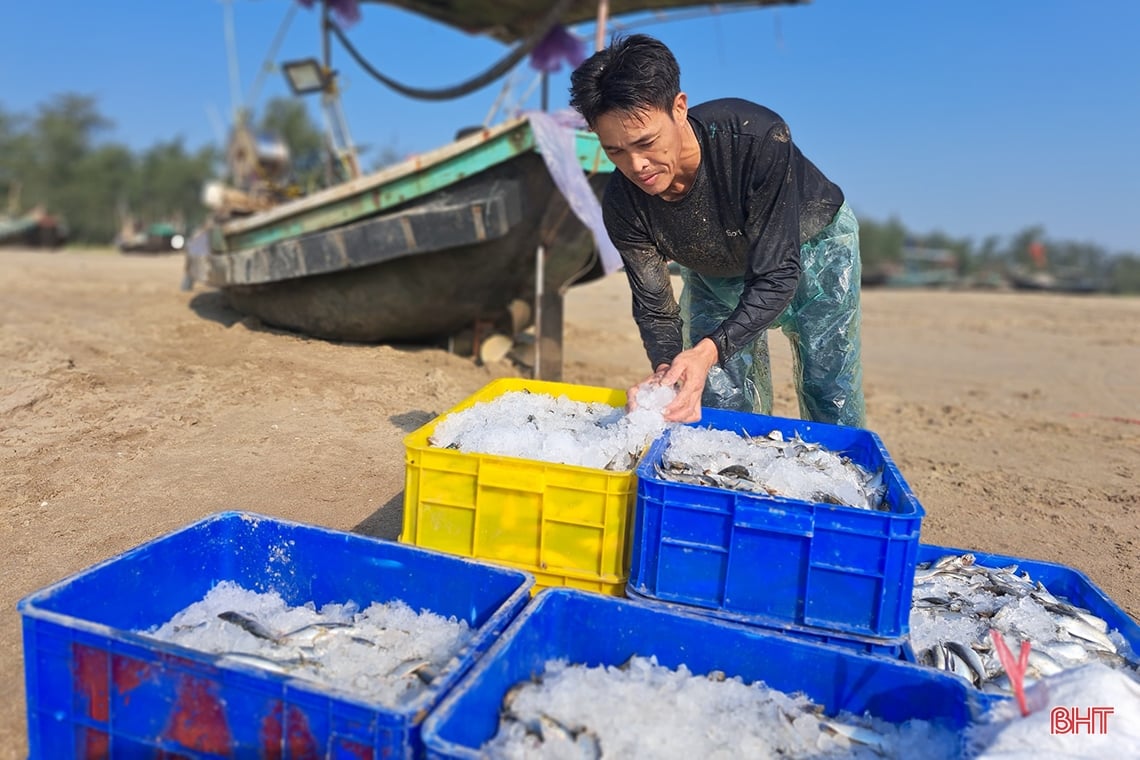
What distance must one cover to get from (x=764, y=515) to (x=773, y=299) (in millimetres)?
990

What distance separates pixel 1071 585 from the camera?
3.12 metres

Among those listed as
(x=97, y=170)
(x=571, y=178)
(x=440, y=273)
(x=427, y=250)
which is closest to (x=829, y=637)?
(x=427, y=250)

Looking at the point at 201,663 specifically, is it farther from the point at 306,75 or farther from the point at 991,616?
the point at 306,75

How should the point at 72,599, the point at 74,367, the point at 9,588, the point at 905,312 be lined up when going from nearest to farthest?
the point at 72,599 < the point at 9,588 < the point at 74,367 < the point at 905,312

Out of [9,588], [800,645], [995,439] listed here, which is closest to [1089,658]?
[800,645]

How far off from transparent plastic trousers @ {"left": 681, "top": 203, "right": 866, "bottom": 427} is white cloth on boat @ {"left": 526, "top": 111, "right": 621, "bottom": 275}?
7.76 ft

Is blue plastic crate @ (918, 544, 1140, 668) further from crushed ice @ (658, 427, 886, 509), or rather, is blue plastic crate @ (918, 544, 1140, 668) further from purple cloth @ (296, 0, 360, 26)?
purple cloth @ (296, 0, 360, 26)

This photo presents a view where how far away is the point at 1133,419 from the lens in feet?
27.0

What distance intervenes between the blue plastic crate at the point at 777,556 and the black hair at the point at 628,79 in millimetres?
1223

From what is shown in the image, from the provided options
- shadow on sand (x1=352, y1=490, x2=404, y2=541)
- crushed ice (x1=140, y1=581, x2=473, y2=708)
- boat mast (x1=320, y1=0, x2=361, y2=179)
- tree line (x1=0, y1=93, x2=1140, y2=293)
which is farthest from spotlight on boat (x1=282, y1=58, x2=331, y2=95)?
tree line (x1=0, y1=93, x2=1140, y2=293)

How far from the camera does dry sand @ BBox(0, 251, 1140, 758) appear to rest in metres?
3.96

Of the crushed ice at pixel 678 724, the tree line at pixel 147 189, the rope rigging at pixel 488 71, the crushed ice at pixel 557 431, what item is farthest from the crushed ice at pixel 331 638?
the tree line at pixel 147 189

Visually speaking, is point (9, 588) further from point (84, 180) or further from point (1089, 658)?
point (84, 180)

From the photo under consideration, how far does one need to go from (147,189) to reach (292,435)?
57.0m
